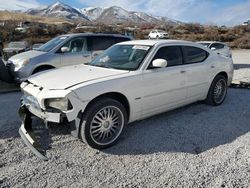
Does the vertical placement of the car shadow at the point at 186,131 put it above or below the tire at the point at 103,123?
below

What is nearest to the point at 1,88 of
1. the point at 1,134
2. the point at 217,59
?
the point at 1,134

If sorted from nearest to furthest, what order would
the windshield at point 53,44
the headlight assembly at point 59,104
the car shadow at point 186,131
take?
the headlight assembly at point 59,104, the car shadow at point 186,131, the windshield at point 53,44

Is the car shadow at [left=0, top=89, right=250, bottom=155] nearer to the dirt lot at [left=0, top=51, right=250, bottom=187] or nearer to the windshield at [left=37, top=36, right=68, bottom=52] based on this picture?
the dirt lot at [left=0, top=51, right=250, bottom=187]

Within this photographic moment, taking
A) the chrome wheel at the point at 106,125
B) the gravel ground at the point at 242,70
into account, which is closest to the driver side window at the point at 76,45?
the chrome wheel at the point at 106,125

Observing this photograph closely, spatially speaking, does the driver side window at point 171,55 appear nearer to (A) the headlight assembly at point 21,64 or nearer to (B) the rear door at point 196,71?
(B) the rear door at point 196,71

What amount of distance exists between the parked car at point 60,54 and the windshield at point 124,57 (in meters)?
3.23

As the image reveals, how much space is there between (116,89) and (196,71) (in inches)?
81.5

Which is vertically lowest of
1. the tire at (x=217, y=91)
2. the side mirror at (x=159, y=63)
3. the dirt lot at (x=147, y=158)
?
the dirt lot at (x=147, y=158)

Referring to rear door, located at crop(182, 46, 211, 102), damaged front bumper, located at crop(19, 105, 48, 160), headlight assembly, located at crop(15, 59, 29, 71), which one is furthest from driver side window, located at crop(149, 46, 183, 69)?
headlight assembly, located at crop(15, 59, 29, 71)

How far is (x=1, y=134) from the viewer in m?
4.34

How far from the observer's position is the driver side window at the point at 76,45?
8.41 metres

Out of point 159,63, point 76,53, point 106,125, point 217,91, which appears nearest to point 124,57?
point 159,63

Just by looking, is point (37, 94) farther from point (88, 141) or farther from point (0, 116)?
point (0, 116)

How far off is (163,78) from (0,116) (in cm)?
322
